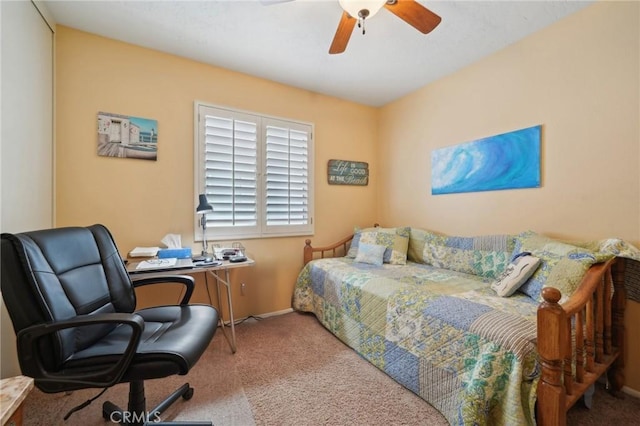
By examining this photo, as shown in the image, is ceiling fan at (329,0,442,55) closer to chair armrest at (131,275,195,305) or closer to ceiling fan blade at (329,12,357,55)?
ceiling fan blade at (329,12,357,55)

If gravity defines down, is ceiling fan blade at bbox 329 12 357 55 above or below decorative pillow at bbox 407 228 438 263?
above

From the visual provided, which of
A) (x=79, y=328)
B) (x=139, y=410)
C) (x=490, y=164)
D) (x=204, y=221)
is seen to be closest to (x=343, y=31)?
(x=490, y=164)

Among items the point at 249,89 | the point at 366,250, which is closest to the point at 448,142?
the point at 366,250

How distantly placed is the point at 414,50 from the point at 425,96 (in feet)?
2.47

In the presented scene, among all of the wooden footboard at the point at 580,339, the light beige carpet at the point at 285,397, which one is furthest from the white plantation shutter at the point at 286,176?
the wooden footboard at the point at 580,339

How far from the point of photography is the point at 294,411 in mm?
1476

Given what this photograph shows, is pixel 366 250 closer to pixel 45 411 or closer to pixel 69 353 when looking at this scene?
pixel 69 353

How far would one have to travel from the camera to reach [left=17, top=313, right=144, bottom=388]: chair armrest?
3.13ft

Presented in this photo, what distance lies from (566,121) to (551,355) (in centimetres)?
169

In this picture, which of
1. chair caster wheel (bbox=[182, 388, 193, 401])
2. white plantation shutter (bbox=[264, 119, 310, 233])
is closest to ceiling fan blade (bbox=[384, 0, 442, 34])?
white plantation shutter (bbox=[264, 119, 310, 233])

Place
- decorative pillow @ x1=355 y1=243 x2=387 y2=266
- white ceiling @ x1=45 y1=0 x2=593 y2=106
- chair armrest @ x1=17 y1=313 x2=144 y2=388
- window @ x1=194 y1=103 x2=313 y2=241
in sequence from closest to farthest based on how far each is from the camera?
1. chair armrest @ x1=17 y1=313 x2=144 y2=388
2. white ceiling @ x1=45 y1=0 x2=593 y2=106
3. window @ x1=194 y1=103 x2=313 y2=241
4. decorative pillow @ x1=355 y1=243 x2=387 y2=266

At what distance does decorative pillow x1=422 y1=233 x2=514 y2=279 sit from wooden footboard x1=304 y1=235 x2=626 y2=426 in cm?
55

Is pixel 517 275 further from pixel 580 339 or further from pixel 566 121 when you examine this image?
pixel 566 121

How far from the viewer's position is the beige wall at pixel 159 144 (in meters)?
2.01
